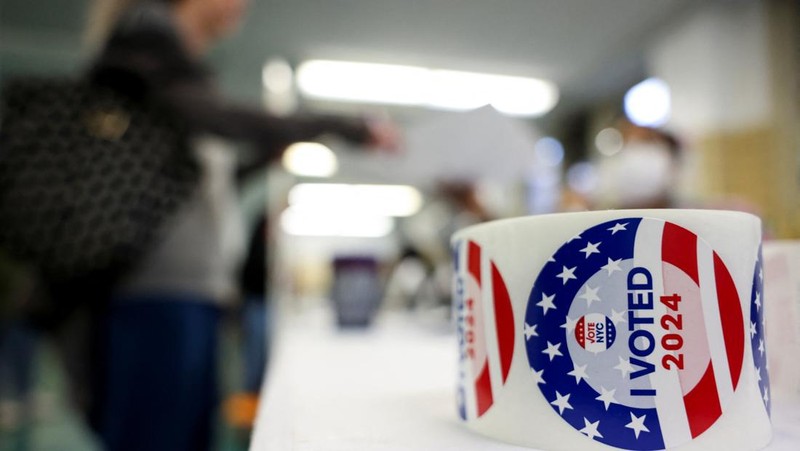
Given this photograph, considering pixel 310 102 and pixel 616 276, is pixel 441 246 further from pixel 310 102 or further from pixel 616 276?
pixel 310 102

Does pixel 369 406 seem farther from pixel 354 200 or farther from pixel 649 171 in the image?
pixel 354 200

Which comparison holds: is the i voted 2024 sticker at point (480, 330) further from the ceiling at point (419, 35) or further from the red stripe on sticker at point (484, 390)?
the ceiling at point (419, 35)

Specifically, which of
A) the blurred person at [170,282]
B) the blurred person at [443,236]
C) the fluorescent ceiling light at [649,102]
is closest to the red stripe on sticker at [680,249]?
the blurred person at [170,282]

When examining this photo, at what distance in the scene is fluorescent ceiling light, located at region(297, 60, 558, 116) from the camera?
3297mm

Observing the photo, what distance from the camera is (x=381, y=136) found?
2.85 feet

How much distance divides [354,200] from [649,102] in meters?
2.24

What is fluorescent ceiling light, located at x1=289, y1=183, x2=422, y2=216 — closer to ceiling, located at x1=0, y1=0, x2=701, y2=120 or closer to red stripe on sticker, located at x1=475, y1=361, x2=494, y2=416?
ceiling, located at x1=0, y1=0, x2=701, y2=120

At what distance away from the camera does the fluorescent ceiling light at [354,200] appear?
2353 millimetres

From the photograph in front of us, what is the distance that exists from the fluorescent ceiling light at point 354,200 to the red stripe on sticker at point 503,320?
1.71 m

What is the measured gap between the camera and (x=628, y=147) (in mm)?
1526

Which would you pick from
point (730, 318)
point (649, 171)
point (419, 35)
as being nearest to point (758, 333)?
point (730, 318)

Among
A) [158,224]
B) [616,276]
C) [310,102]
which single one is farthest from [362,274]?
[310,102]

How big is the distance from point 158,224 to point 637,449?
58 cm

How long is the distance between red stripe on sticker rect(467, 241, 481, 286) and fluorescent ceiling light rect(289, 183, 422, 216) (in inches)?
66.3
